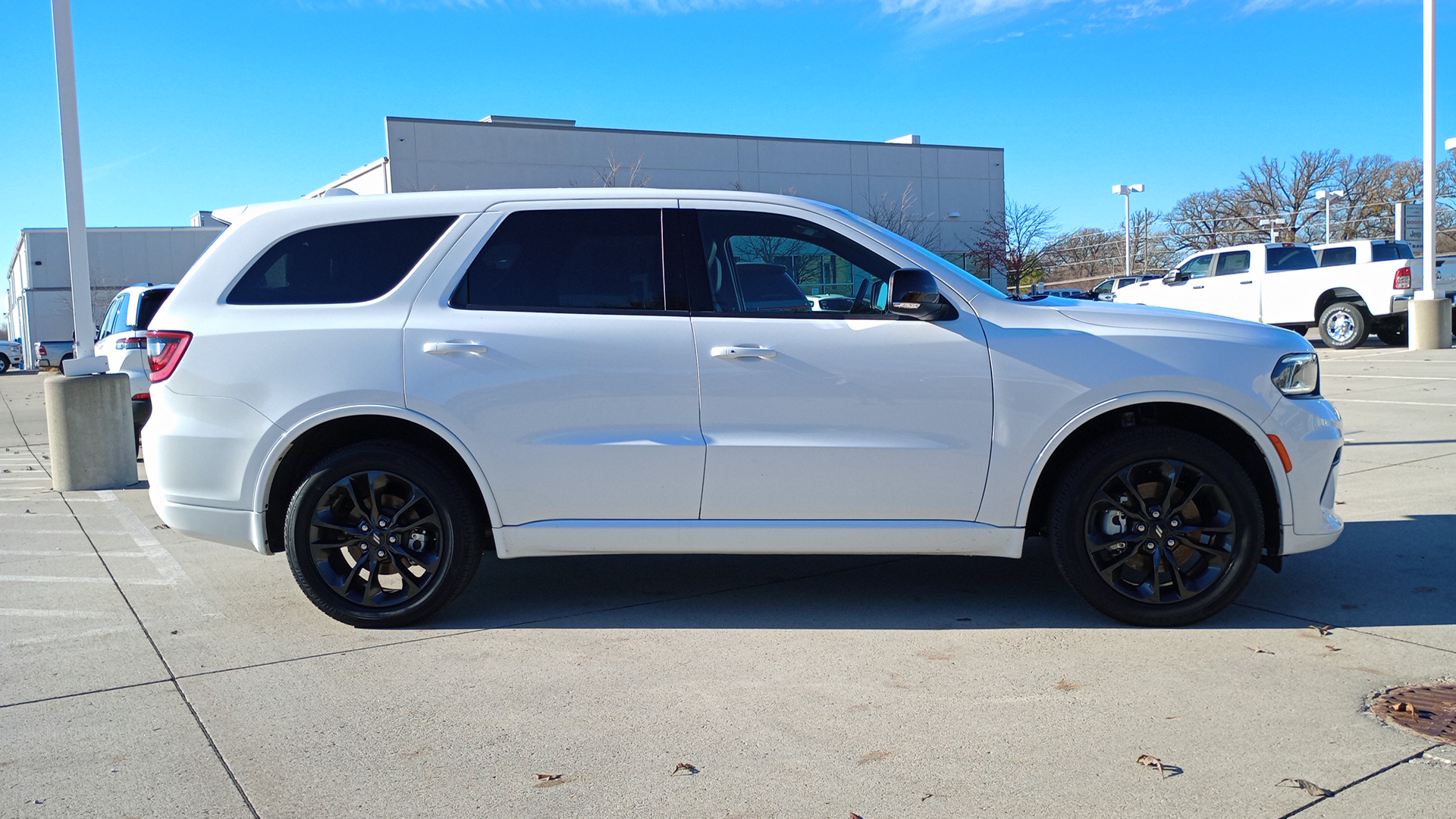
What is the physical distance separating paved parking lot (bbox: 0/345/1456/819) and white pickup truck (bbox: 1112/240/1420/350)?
15722 millimetres

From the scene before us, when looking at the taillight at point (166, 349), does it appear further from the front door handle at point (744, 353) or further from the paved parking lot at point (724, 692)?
the front door handle at point (744, 353)

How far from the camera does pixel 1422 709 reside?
11.7 feet

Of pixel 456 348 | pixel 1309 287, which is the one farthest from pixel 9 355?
pixel 456 348

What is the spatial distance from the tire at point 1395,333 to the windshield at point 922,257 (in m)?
19.1

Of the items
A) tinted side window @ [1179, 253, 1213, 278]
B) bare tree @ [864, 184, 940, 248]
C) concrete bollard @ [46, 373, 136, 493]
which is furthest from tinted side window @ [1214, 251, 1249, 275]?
concrete bollard @ [46, 373, 136, 493]

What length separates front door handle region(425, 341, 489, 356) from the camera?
14.6ft

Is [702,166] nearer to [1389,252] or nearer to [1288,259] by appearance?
[1288,259]

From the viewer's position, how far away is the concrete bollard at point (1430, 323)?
63.1 feet

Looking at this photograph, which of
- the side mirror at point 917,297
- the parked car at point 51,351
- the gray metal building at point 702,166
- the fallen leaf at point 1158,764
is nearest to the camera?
the fallen leaf at point 1158,764

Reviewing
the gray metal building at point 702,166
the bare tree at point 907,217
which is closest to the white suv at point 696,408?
the gray metal building at point 702,166

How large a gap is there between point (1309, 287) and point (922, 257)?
18367mm

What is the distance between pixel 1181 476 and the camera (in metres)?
4.44

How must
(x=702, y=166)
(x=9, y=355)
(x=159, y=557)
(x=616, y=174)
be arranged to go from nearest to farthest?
1. (x=159, y=557)
2. (x=616, y=174)
3. (x=702, y=166)
4. (x=9, y=355)

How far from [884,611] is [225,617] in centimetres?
295
